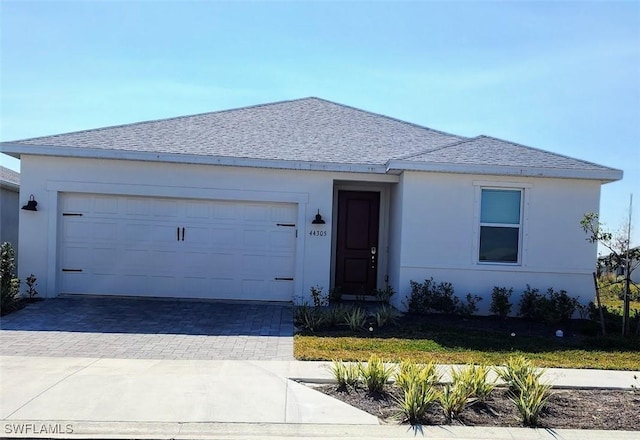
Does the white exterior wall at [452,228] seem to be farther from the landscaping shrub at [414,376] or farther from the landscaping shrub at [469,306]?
the landscaping shrub at [414,376]

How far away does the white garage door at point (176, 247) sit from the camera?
11234 millimetres

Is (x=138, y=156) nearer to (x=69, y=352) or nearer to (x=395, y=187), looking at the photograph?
(x=69, y=352)

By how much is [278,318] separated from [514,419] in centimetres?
559

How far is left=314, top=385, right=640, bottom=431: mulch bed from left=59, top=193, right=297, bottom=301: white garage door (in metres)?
5.77

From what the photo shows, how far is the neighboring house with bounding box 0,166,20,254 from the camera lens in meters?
14.1

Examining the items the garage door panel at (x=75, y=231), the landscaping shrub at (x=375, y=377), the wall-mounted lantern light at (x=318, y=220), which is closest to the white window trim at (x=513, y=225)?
the wall-mounted lantern light at (x=318, y=220)

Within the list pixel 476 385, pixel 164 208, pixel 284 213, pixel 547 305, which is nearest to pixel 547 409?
pixel 476 385

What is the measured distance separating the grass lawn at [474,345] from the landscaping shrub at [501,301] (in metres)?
0.50

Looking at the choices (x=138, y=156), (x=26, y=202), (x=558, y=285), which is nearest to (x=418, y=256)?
(x=558, y=285)

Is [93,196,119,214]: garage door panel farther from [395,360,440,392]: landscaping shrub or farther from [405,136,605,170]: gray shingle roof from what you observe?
[395,360,440,392]: landscaping shrub

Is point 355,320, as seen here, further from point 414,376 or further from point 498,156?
point 498,156

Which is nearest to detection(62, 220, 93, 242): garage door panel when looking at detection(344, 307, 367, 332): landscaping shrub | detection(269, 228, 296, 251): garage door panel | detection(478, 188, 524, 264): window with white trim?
detection(269, 228, 296, 251): garage door panel
